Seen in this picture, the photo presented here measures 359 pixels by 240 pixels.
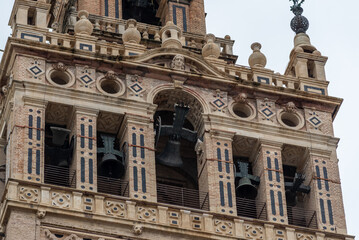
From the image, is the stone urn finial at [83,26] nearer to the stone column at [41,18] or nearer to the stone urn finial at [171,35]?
the stone column at [41,18]

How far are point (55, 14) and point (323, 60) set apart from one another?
356 inches

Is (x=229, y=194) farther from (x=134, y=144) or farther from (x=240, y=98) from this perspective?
(x=240, y=98)

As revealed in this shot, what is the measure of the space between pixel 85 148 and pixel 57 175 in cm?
97

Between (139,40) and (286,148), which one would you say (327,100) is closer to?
(286,148)

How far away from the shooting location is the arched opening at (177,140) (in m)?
46.2

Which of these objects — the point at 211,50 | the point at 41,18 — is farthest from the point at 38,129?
the point at 211,50

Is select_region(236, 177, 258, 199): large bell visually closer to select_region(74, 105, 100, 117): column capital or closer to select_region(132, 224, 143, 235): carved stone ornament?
select_region(132, 224, 143, 235): carved stone ornament

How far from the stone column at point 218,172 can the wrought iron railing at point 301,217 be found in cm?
187

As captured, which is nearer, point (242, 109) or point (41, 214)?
point (41, 214)

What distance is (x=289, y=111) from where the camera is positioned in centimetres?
4756

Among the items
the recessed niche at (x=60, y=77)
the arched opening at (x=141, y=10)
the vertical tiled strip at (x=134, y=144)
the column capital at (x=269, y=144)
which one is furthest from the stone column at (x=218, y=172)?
the arched opening at (x=141, y=10)

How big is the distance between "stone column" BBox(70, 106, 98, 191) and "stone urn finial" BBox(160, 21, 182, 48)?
370cm

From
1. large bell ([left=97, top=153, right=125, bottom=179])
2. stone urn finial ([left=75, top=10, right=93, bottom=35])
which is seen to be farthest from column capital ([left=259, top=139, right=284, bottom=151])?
stone urn finial ([left=75, top=10, right=93, bottom=35])

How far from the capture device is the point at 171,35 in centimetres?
4844
